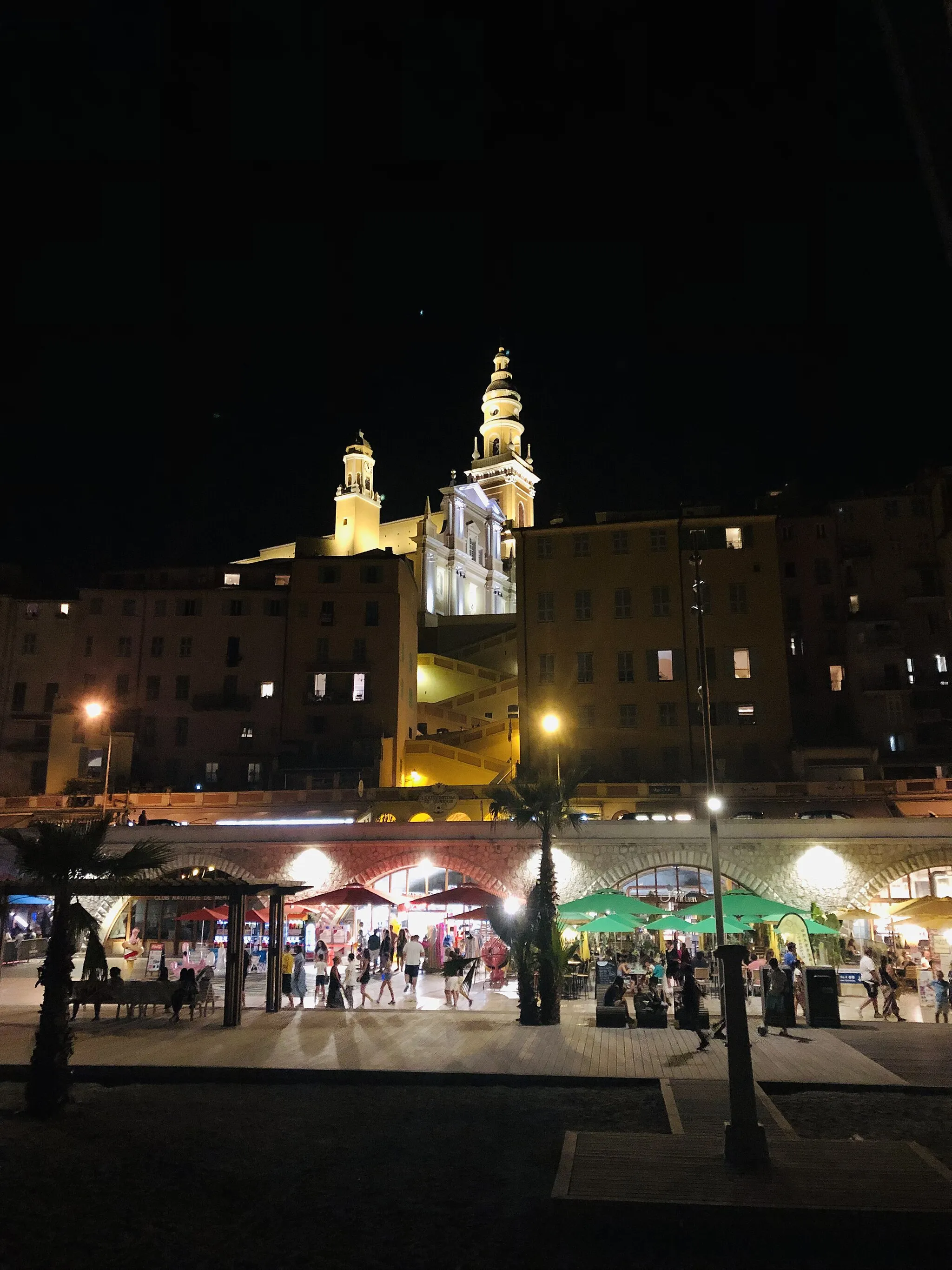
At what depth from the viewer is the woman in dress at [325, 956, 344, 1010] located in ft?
77.2

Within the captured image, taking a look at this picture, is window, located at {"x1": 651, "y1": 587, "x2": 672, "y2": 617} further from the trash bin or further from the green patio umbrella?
the trash bin

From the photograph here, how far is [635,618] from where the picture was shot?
1869 inches

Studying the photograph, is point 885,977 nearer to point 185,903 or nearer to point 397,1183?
point 397,1183

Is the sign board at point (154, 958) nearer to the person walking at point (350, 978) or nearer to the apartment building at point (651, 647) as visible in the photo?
the person walking at point (350, 978)

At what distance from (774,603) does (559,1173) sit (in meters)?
39.4

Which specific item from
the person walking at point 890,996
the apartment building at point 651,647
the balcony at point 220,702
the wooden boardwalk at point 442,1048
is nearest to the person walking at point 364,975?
the wooden boardwalk at point 442,1048

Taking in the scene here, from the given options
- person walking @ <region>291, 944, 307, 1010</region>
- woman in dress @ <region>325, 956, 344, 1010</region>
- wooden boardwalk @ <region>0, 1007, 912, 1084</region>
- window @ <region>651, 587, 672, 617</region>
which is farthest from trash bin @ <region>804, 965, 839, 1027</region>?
window @ <region>651, 587, 672, 617</region>

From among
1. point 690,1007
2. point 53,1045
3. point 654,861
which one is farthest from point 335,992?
point 654,861

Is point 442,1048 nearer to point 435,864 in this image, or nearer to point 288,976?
point 288,976

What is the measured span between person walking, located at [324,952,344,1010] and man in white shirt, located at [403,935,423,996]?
2083mm

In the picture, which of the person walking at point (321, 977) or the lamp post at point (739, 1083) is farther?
the person walking at point (321, 977)

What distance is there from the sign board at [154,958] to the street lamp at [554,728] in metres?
13.0

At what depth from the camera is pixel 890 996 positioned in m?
22.3

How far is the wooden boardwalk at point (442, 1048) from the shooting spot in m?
16.5
